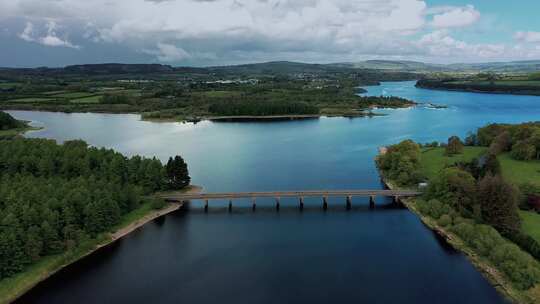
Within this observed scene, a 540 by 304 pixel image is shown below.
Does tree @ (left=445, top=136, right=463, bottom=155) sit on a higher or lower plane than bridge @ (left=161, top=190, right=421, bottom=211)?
higher

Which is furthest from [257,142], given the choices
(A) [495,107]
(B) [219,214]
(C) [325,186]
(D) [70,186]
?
(A) [495,107]

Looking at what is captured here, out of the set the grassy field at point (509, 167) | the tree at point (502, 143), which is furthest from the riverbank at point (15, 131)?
Answer: the tree at point (502, 143)

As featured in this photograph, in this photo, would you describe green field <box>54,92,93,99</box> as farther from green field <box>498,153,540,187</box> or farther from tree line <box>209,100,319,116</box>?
green field <box>498,153,540,187</box>

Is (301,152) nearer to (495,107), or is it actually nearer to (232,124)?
(232,124)

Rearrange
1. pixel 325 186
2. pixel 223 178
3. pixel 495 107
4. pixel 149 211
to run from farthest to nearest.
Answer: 1. pixel 495 107
2. pixel 223 178
3. pixel 325 186
4. pixel 149 211

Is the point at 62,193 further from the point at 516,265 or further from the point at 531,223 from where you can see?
the point at 531,223

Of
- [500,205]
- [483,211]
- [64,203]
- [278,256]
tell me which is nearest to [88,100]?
[64,203]

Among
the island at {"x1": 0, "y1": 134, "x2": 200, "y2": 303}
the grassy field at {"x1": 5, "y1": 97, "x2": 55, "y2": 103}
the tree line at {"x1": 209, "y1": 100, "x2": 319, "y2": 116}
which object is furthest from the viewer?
the grassy field at {"x1": 5, "y1": 97, "x2": 55, "y2": 103}

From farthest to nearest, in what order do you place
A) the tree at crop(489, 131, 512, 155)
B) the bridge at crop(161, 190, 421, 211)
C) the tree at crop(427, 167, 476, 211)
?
the tree at crop(489, 131, 512, 155) → the bridge at crop(161, 190, 421, 211) → the tree at crop(427, 167, 476, 211)

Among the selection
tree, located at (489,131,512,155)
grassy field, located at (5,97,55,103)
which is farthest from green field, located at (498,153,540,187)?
grassy field, located at (5,97,55,103)
